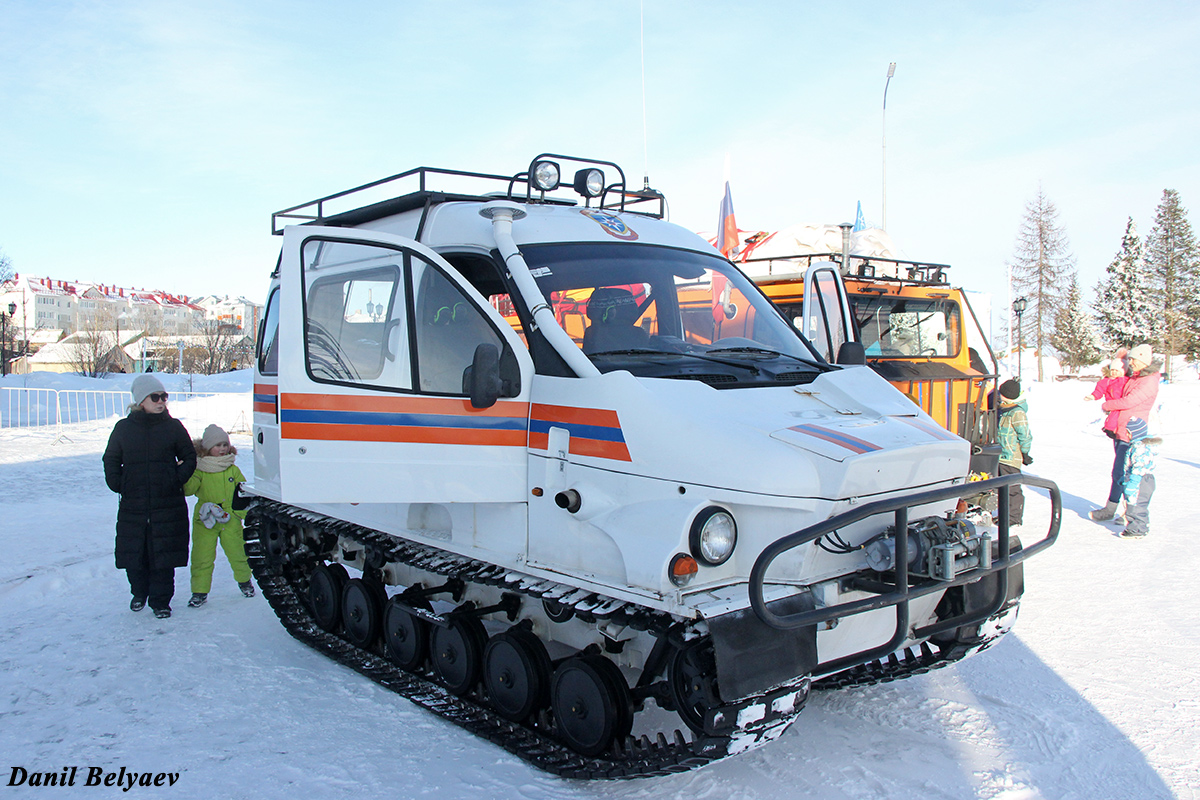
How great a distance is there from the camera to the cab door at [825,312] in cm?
524

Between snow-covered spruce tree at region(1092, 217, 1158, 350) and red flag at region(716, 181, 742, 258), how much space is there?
4335 centimetres

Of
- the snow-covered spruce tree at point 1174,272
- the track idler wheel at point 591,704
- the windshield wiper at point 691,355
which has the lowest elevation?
the track idler wheel at point 591,704

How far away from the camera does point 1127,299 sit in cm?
4753

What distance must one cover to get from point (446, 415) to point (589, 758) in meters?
1.69

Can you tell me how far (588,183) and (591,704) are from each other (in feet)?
10.2

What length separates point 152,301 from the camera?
118 m

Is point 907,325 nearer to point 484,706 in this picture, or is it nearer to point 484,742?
point 484,706

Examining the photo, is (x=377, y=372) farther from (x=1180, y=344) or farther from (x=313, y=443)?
(x=1180, y=344)

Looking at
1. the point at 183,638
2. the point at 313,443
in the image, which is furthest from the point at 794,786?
the point at 183,638

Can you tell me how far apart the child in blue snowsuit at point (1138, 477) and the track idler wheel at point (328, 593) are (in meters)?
7.57

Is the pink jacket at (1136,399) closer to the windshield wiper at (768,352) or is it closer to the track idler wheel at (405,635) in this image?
the windshield wiper at (768,352)

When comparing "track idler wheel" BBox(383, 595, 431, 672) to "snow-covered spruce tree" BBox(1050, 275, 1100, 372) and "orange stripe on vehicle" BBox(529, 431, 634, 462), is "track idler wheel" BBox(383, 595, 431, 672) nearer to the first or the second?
"orange stripe on vehicle" BBox(529, 431, 634, 462)

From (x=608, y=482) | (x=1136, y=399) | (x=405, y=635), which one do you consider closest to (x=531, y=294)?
(x=608, y=482)

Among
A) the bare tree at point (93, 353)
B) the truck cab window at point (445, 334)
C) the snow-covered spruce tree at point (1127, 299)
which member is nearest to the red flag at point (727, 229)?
the truck cab window at point (445, 334)
